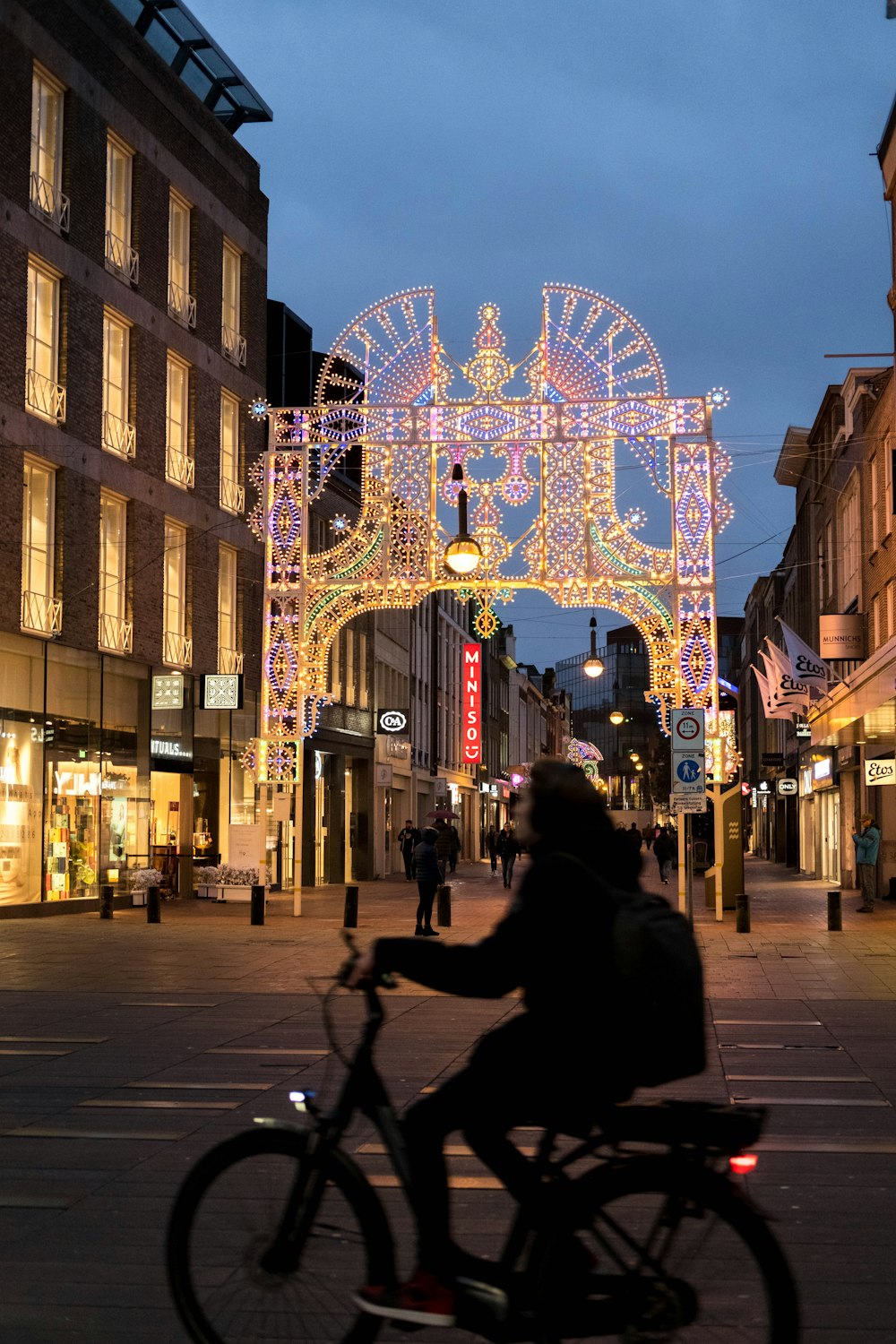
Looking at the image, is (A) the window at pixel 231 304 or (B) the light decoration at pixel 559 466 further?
(A) the window at pixel 231 304

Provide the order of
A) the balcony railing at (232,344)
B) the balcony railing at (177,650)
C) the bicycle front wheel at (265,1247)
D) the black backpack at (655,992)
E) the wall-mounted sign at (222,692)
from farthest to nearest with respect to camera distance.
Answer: the balcony railing at (232,344) → the wall-mounted sign at (222,692) → the balcony railing at (177,650) → the bicycle front wheel at (265,1247) → the black backpack at (655,992)

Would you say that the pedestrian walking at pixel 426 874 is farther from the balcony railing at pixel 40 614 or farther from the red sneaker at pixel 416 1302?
the red sneaker at pixel 416 1302

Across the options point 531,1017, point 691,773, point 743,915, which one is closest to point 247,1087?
point 531,1017

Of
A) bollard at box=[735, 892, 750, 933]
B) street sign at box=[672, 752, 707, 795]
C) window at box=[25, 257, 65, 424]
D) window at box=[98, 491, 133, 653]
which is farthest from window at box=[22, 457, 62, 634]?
bollard at box=[735, 892, 750, 933]

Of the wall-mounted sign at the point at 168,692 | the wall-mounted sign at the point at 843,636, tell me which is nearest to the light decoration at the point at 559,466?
the wall-mounted sign at the point at 168,692

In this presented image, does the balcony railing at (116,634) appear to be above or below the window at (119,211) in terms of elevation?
below

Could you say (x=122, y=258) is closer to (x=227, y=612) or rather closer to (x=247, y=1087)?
(x=227, y=612)

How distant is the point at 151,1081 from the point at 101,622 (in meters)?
21.0

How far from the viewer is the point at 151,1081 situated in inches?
421

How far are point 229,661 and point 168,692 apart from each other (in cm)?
400

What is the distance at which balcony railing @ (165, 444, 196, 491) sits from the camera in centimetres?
3425

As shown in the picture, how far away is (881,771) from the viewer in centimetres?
3180

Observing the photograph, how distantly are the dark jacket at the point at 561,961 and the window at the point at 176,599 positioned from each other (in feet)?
97.8

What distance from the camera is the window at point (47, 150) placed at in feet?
94.3
